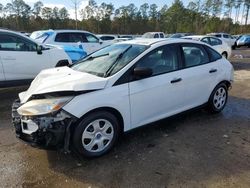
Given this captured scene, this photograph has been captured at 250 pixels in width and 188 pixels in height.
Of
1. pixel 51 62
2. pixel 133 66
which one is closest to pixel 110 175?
pixel 133 66

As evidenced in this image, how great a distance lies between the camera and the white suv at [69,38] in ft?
36.4

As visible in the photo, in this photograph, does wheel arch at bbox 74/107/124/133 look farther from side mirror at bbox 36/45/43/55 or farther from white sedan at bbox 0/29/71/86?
side mirror at bbox 36/45/43/55

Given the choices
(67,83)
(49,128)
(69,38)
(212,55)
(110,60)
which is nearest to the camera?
(49,128)

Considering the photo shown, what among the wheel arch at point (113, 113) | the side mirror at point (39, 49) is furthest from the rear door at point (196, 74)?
the side mirror at point (39, 49)

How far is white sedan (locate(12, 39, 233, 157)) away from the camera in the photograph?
11.2 feet

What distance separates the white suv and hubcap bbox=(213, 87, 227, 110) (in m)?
7.46

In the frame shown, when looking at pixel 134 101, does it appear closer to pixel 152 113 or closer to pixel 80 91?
pixel 152 113

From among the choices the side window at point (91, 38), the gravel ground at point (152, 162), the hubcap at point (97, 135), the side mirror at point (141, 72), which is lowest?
the gravel ground at point (152, 162)

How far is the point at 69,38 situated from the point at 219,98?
7.87 m

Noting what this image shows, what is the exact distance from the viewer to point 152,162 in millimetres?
3672

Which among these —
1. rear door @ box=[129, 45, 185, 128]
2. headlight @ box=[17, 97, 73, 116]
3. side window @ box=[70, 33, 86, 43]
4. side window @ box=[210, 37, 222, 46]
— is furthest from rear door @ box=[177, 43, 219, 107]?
side window @ box=[210, 37, 222, 46]

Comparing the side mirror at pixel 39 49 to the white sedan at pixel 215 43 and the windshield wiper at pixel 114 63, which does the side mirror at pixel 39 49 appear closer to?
the windshield wiper at pixel 114 63

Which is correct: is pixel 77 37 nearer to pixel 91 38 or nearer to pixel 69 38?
pixel 69 38

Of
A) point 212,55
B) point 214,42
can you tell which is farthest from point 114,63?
point 214,42
